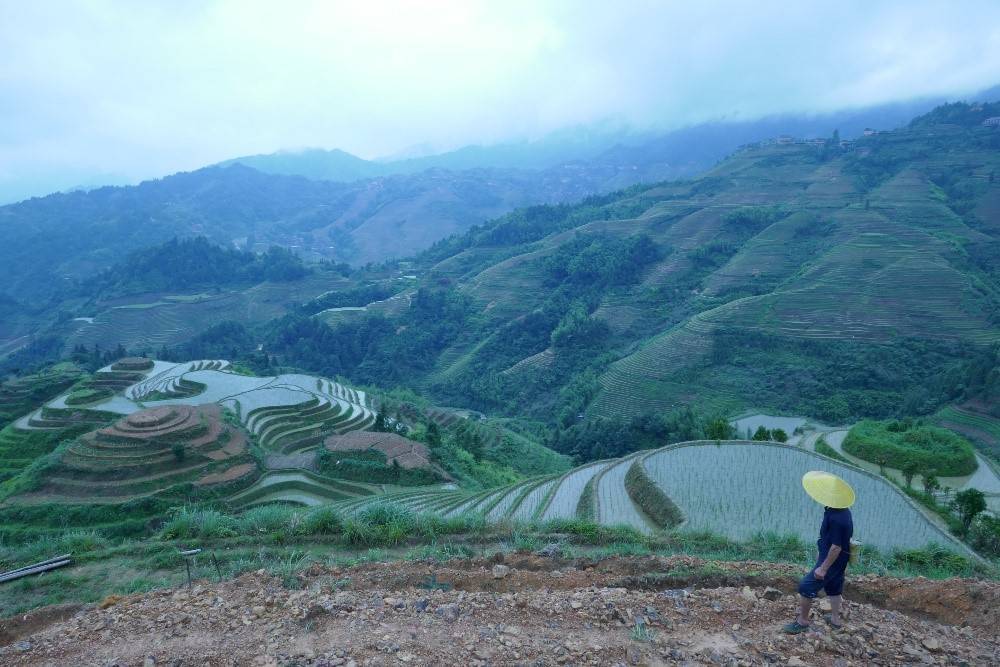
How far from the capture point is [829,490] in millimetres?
4914

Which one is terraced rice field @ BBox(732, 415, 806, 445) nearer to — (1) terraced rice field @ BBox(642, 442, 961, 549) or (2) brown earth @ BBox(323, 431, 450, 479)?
(1) terraced rice field @ BBox(642, 442, 961, 549)

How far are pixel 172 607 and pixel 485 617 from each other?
3642 mm

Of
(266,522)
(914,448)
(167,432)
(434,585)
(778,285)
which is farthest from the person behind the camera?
(778,285)

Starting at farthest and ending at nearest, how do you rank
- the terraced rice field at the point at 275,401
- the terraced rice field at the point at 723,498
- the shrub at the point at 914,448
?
the terraced rice field at the point at 275,401 → the shrub at the point at 914,448 → the terraced rice field at the point at 723,498

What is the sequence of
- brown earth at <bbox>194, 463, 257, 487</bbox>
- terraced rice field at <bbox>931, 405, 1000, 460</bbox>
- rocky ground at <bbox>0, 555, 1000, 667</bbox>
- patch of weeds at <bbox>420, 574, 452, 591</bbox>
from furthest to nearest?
terraced rice field at <bbox>931, 405, 1000, 460</bbox> → brown earth at <bbox>194, 463, 257, 487</bbox> → patch of weeds at <bbox>420, 574, 452, 591</bbox> → rocky ground at <bbox>0, 555, 1000, 667</bbox>

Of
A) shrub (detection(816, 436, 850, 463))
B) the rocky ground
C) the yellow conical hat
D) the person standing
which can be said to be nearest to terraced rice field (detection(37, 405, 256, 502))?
the rocky ground

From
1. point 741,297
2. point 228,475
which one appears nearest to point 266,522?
point 228,475

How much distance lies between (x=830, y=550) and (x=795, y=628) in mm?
812

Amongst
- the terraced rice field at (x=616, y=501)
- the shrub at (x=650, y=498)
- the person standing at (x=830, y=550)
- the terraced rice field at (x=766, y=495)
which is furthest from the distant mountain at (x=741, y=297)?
the person standing at (x=830, y=550)

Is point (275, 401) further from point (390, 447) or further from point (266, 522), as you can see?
point (266, 522)

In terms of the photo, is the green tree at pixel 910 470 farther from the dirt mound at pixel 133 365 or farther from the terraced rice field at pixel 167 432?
the dirt mound at pixel 133 365

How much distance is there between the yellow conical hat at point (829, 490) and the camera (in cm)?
482

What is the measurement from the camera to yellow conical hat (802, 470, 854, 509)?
15.8ft

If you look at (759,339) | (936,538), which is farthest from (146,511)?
(759,339)
